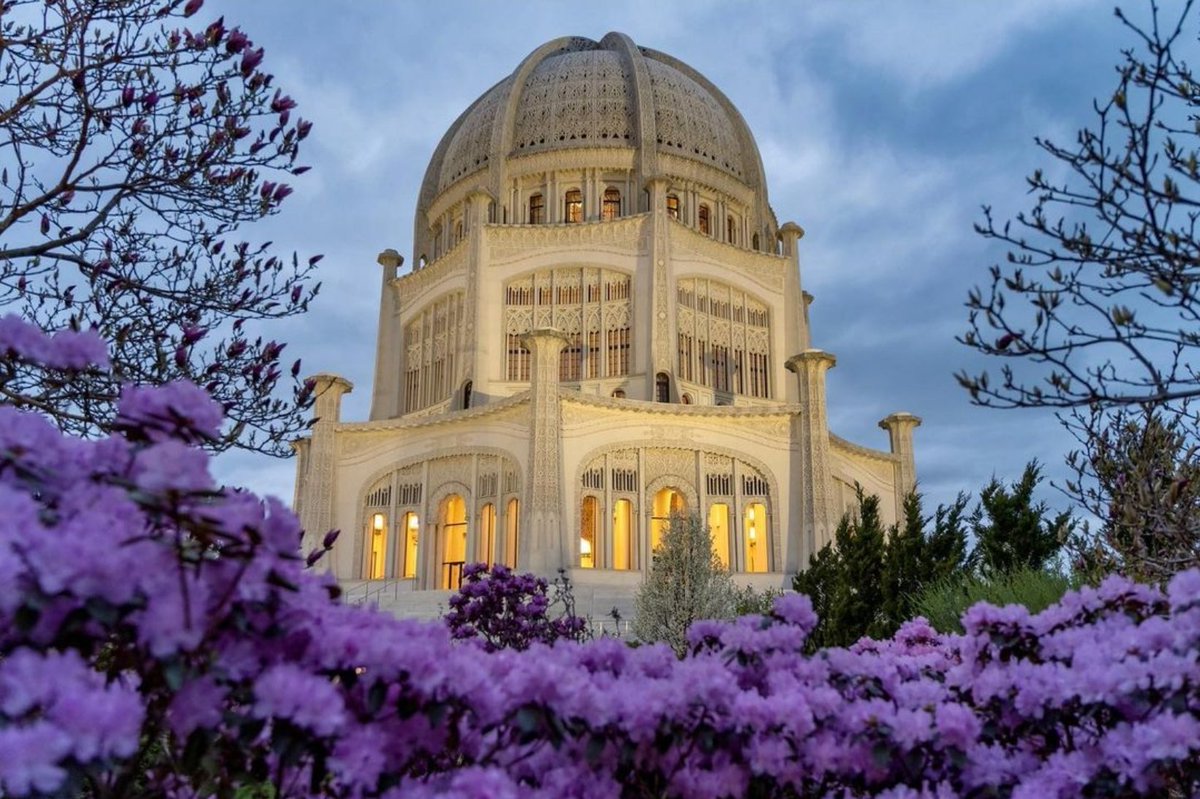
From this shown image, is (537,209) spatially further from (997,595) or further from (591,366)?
(997,595)

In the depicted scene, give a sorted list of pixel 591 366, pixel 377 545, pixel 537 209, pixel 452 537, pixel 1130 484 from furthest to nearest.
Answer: pixel 537 209 → pixel 591 366 → pixel 377 545 → pixel 452 537 → pixel 1130 484

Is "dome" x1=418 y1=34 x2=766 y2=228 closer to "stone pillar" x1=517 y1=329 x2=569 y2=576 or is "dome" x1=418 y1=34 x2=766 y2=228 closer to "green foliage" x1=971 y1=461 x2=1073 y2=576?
"stone pillar" x1=517 y1=329 x2=569 y2=576

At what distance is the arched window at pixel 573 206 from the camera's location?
4256 centimetres

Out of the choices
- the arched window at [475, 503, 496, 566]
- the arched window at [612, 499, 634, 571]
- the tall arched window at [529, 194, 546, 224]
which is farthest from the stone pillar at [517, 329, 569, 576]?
the tall arched window at [529, 194, 546, 224]

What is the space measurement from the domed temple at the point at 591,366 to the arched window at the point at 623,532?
67 mm

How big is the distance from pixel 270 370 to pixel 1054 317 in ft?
17.9

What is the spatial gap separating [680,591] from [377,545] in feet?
64.1

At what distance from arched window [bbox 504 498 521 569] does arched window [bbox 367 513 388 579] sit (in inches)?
205

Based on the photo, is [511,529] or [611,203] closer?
[511,529]

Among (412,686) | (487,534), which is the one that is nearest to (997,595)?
(412,686)

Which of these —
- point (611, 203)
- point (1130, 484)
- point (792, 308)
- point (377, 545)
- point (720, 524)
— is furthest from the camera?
point (611, 203)

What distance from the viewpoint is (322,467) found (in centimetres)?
3431

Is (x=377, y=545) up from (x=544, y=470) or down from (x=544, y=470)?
down

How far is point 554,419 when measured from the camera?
30984 millimetres
